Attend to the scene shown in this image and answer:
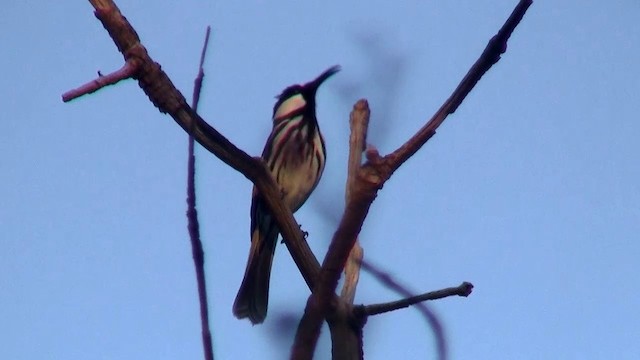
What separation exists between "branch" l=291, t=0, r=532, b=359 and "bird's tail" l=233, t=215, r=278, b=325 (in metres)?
1.80

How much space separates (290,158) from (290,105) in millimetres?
460

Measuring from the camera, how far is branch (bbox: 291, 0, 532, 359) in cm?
118

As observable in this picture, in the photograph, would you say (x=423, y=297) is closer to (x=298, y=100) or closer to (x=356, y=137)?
(x=356, y=137)

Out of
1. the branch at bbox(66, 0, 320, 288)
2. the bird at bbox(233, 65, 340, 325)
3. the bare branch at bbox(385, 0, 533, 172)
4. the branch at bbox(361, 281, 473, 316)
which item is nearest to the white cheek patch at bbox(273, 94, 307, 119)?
the bird at bbox(233, 65, 340, 325)

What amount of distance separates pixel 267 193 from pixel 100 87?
0.67 m


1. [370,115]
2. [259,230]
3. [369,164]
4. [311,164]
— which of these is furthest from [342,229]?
[311,164]

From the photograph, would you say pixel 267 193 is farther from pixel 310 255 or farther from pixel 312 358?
pixel 312 358

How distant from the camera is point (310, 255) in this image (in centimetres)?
179

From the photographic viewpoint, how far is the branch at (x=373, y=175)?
3.87 feet

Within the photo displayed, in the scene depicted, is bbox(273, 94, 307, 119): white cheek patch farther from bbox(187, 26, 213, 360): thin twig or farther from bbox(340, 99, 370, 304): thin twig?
bbox(187, 26, 213, 360): thin twig

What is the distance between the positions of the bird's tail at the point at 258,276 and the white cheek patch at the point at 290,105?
3.01ft

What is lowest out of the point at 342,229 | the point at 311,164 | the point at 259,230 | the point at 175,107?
the point at 342,229

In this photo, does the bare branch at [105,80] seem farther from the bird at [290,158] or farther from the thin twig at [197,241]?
the bird at [290,158]

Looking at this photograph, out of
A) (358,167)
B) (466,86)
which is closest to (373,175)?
(358,167)
